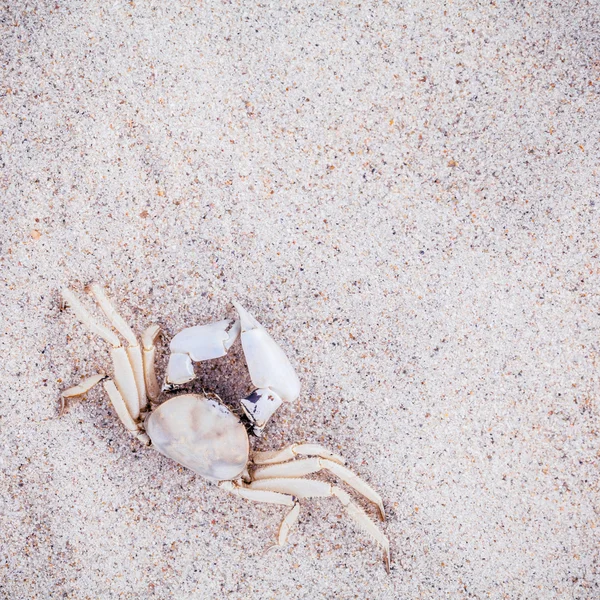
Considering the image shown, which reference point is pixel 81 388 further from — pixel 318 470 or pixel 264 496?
pixel 318 470

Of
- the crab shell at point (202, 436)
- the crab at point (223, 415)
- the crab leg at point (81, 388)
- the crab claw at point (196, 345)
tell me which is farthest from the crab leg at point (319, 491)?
the crab leg at point (81, 388)

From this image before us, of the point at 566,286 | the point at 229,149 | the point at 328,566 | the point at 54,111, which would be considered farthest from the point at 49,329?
the point at 566,286

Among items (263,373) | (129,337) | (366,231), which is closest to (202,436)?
(263,373)

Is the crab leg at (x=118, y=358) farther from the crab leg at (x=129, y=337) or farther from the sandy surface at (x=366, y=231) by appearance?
the sandy surface at (x=366, y=231)

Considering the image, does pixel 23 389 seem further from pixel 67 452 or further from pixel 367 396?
pixel 367 396

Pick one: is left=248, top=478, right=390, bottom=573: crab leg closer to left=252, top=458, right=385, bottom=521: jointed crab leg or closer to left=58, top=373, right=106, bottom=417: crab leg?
left=252, top=458, right=385, bottom=521: jointed crab leg

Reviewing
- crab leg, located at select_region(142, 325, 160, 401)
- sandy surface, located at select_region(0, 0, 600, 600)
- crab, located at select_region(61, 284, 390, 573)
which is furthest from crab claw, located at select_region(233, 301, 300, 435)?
crab leg, located at select_region(142, 325, 160, 401)

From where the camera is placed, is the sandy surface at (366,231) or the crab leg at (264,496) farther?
the sandy surface at (366,231)
